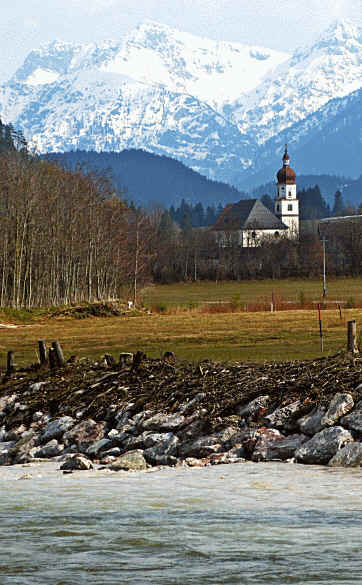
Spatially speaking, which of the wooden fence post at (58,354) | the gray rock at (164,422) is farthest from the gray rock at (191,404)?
the wooden fence post at (58,354)

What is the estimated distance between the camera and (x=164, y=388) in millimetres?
22781

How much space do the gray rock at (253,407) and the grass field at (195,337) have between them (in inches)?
455

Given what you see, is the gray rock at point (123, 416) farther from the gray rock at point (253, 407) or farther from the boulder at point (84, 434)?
the gray rock at point (253, 407)

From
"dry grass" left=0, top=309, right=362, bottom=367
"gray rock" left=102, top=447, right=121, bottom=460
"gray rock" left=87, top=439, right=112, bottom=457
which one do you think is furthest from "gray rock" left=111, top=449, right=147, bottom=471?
"dry grass" left=0, top=309, right=362, bottom=367

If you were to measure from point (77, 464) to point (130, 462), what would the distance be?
101cm

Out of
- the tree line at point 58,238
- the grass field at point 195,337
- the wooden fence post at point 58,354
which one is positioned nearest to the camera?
the wooden fence post at point 58,354

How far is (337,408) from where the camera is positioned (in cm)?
1800

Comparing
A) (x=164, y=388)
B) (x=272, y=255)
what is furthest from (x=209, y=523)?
(x=272, y=255)

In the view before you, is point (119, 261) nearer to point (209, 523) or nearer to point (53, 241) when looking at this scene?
point (53, 241)

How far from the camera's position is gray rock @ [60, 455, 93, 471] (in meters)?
17.5

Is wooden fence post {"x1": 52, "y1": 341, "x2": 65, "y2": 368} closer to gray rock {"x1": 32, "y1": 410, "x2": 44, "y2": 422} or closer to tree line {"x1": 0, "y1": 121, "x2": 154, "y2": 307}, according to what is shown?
gray rock {"x1": 32, "y1": 410, "x2": 44, "y2": 422}

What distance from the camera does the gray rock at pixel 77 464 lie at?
1747 centimetres

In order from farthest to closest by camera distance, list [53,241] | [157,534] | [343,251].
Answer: [343,251] → [53,241] → [157,534]

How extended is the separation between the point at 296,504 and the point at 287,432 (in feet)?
15.0
